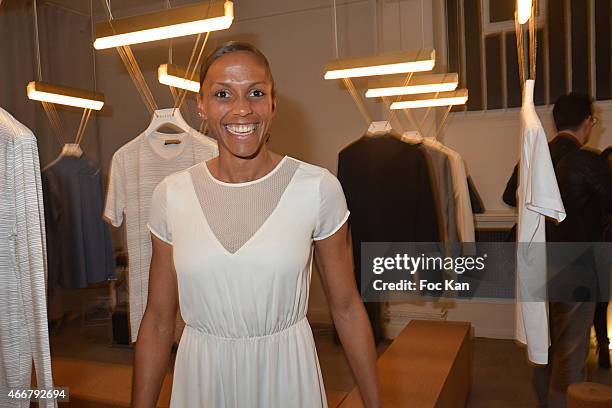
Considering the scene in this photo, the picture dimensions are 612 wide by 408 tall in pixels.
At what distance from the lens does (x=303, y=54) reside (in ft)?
6.11

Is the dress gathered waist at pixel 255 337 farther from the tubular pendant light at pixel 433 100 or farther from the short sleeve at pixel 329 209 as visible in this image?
the tubular pendant light at pixel 433 100

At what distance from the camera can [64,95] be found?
6.29ft

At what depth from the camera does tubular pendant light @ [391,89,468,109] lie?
1719mm

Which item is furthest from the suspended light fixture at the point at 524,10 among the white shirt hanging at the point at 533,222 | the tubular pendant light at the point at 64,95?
the tubular pendant light at the point at 64,95

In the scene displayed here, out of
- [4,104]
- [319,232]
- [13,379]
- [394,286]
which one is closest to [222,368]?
[319,232]

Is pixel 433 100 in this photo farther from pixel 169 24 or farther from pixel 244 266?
pixel 244 266

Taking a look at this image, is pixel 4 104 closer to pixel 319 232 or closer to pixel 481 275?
pixel 319 232

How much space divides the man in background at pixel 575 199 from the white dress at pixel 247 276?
0.90m

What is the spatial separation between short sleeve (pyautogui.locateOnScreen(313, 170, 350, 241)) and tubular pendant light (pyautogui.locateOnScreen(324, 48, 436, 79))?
35.6 inches

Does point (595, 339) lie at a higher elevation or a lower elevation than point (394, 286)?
lower

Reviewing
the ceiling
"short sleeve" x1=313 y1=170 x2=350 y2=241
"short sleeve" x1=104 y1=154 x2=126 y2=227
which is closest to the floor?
"short sleeve" x1=104 y1=154 x2=126 y2=227

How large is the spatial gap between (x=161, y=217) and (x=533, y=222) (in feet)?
3.61

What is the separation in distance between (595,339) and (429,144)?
0.78 m

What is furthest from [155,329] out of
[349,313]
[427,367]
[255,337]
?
[427,367]
